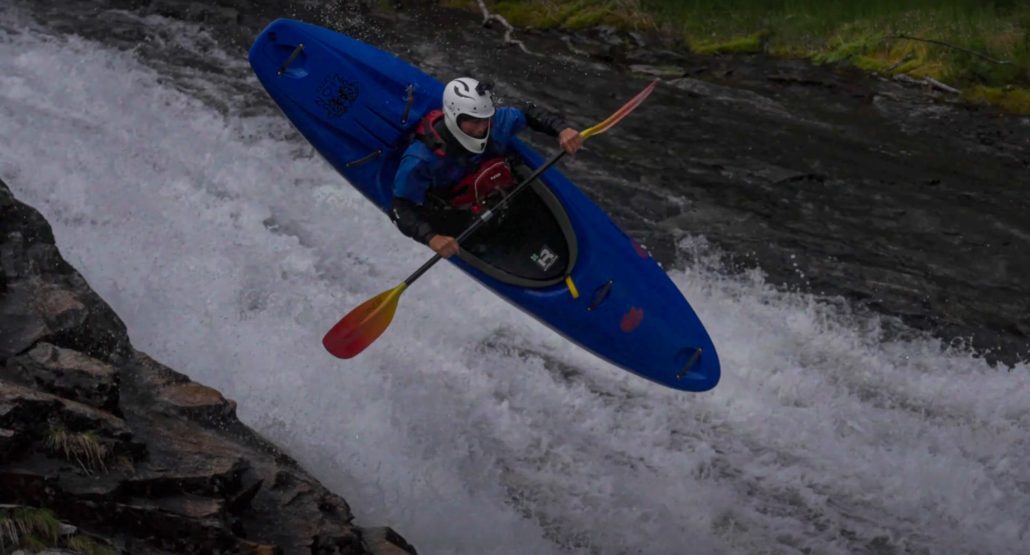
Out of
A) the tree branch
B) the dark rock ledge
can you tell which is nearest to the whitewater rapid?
the dark rock ledge

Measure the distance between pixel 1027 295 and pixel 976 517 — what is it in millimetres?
2133

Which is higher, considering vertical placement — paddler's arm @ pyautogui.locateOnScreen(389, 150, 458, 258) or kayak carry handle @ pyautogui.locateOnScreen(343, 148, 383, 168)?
paddler's arm @ pyautogui.locateOnScreen(389, 150, 458, 258)

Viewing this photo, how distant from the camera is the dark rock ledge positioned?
3.45 meters

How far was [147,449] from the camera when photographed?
380 centimetres

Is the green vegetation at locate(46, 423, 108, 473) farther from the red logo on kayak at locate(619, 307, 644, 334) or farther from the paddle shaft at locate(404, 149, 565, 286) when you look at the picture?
the red logo on kayak at locate(619, 307, 644, 334)

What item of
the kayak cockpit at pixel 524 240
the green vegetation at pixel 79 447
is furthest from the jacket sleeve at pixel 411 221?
the green vegetation at pixel 79 447

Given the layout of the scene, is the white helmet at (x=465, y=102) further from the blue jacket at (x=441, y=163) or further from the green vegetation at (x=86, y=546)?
the green vegetation at (x=86, y=546)

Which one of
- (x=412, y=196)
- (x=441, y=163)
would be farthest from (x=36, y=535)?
(x=441, y=163)

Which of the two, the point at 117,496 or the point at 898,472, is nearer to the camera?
the point at 117,496

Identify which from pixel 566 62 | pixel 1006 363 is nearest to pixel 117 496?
pixel 1006 363

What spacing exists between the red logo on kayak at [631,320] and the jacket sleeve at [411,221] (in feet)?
3.60

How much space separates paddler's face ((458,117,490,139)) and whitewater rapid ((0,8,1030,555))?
1.35 meters

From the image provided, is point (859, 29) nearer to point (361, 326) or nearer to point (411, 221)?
point (411, 221)

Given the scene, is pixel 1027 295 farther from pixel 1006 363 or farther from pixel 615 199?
pixel 615 199
